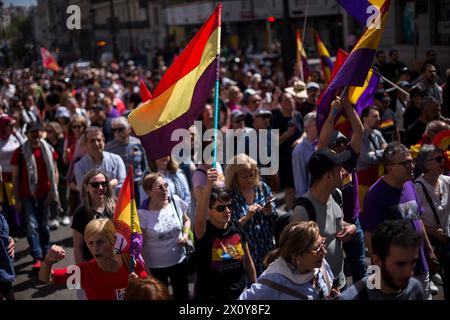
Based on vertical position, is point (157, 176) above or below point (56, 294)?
above

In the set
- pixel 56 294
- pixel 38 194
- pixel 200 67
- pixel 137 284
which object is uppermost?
pixel 200 67

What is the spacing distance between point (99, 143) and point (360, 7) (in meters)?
2.90

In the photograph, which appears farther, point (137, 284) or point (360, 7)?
point (360, 7)

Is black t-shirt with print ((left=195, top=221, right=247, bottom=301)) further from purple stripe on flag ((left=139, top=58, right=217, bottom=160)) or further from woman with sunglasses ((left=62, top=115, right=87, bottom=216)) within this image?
woman with sunglasses ((left=62, top=115, right=87, bottom=216))

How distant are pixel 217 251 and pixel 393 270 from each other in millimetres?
1520

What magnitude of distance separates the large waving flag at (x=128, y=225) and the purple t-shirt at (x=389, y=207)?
154cm

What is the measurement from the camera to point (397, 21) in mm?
17281

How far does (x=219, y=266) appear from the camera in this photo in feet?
13.5

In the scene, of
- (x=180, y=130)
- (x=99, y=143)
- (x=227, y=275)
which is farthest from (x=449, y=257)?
(x=99, y=143)

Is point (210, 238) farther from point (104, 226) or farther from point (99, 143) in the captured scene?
point (99, 143)

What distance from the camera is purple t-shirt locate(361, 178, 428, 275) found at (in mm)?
4062

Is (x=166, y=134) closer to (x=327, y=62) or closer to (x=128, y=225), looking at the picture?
(x=128, y=225)

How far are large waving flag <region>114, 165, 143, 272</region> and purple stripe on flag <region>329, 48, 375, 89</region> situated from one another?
6.19 ft
